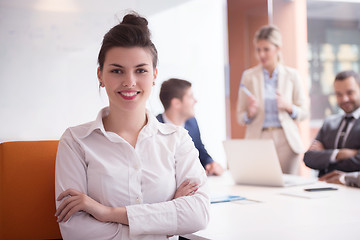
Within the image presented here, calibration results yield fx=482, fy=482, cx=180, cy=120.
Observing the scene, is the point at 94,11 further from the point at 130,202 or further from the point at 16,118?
the point at 130,202

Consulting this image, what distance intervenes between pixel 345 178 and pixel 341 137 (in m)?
0.82

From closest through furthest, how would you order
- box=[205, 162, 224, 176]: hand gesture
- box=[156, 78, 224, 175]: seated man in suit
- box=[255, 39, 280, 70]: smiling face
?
box=[205, 162, 224, 176]: hand gesture
box=[156, 78, 224, 175]: seated man in suit
box=[255, 39, 280, 70]: smiling face

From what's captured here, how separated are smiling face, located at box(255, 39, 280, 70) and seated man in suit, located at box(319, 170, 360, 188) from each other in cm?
171

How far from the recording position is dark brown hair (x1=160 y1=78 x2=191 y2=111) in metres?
3.83

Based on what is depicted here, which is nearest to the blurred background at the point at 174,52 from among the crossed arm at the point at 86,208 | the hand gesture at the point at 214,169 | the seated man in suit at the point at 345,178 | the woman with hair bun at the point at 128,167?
the hand gesture at the point at 214,169

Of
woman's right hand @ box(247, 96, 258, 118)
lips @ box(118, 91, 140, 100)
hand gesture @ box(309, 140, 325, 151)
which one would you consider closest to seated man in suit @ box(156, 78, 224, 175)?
woman's right hand @ box(247, 96, 258, 118)

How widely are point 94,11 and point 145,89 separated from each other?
10.5 ft

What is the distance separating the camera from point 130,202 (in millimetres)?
1679

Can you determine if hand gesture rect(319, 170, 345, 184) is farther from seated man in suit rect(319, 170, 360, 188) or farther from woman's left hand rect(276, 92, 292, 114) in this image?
woman's left hand rect(276, 92, 292, 114)

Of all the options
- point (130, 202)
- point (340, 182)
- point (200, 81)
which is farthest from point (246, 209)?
point (200, 81)

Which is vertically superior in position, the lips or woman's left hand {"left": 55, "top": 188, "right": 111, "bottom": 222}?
the lips

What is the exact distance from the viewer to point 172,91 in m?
3.85

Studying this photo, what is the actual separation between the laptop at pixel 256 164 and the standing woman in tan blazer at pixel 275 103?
4.49 ft

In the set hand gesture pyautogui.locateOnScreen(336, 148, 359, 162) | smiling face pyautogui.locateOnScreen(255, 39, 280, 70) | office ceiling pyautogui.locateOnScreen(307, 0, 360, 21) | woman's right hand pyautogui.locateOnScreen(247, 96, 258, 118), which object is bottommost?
hand gesture pyautogui.locateOnScreen(336, 148, 359, 162)
